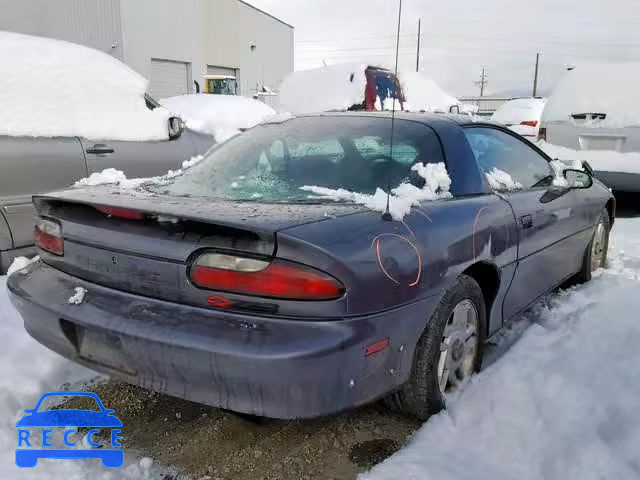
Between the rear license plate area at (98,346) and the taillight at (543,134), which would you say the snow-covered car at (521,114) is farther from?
the rear license plate area at (98,346)

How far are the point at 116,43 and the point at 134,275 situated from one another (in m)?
21.3

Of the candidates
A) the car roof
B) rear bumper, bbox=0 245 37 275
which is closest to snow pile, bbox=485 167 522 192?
the car roof

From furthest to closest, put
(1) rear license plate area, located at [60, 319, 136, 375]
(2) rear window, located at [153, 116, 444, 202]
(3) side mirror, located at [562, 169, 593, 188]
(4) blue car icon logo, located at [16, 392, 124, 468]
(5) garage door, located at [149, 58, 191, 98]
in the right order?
1. (5) garage door, located at [149, 58, 191, 98]
2. (3) side mirror, located at [562, 169, 593, 188]
3. (2) rear window, located at [153, 116, 444, 202]
4. (4) blue car icon logo, located at [16, 392, 124, 468]
5. (1) rear license plate area, located at [60, 319, 136, 375]

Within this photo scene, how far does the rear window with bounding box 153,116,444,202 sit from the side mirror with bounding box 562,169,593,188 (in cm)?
146

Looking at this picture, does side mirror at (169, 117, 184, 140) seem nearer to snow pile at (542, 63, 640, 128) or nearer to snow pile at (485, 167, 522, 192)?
snow pile at (485, 167, 522, 192)

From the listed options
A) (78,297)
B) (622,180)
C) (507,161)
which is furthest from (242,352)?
(622,180)

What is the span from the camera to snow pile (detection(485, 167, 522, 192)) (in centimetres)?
305

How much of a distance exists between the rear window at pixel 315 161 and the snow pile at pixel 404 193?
0.05 m

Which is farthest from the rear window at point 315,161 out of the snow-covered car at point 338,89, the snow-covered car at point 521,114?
the snow-covered car at point 521,114

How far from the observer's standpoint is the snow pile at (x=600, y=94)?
21.7 ft

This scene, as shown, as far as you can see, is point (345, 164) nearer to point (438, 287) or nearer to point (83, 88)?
point (438, 287)

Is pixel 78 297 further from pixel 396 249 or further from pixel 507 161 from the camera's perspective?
pixel 507 161

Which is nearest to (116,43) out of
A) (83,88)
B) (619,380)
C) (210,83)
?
(210,83)

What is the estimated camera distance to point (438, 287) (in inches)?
91.5
